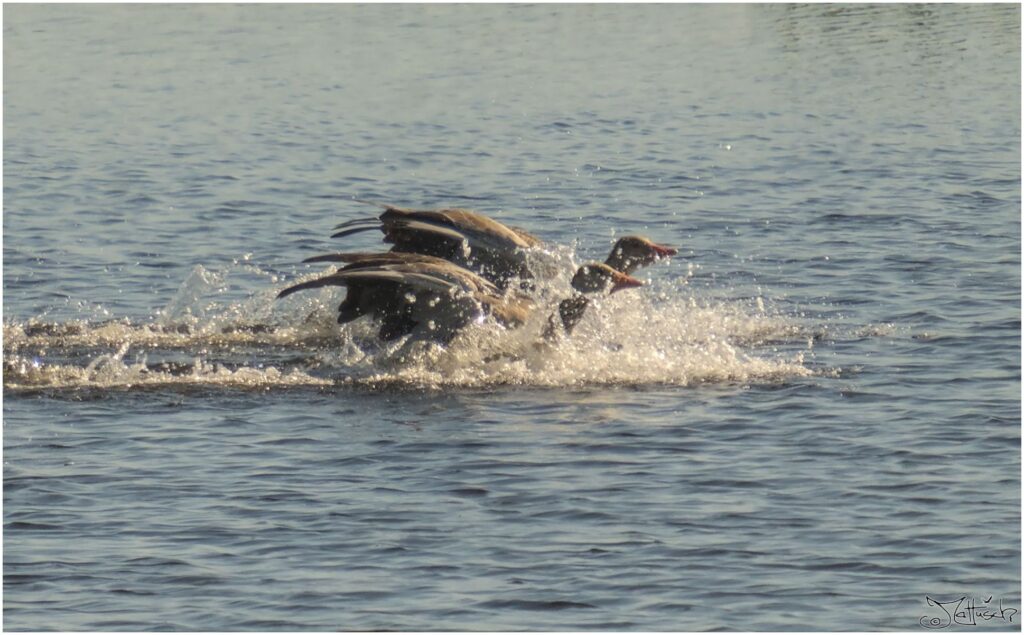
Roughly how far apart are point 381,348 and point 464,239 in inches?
40.5

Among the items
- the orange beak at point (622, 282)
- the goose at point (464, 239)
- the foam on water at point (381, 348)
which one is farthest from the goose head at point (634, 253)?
the orange beak at point (622, 282)

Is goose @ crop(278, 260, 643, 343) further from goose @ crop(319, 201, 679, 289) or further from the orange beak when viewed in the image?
goose @ crop(319, 201, 679, 289)

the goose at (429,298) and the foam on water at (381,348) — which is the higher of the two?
the goose at (429,298)

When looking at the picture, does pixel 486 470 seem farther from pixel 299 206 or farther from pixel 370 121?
pixel 370 121

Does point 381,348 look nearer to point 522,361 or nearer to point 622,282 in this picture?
point 522,361

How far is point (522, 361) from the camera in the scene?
590 inches

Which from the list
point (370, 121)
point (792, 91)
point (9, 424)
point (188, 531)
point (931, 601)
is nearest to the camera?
A: point (931, 601)

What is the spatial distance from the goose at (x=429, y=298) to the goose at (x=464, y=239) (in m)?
0.29

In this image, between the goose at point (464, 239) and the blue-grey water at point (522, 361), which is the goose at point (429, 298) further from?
the goose at point (464, 239)

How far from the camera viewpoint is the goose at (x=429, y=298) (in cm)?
1445

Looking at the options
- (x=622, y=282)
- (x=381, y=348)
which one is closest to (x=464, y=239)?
(x=381, y=348)

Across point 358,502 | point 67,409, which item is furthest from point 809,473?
point 67,409

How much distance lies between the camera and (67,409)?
13.7 m

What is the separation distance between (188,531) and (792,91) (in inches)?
797
